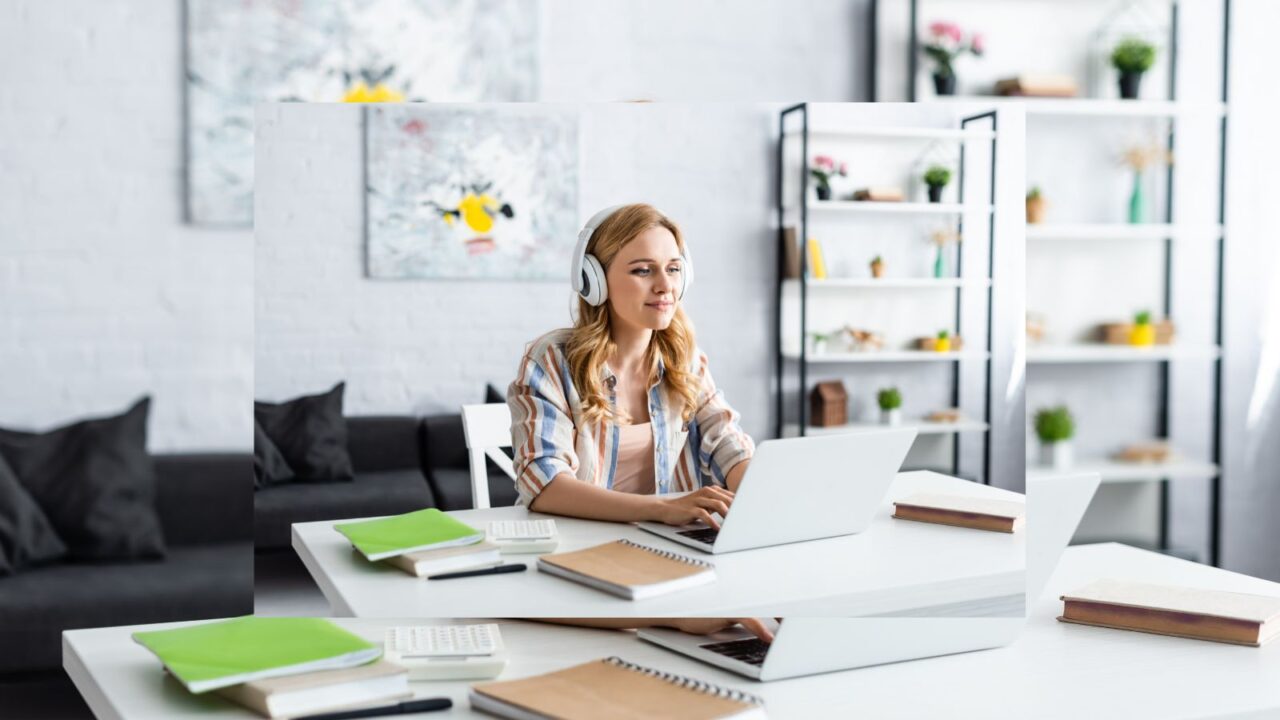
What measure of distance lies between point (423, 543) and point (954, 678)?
0.54 meters

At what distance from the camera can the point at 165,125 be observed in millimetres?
3346

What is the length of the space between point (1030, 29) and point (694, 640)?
3087mm

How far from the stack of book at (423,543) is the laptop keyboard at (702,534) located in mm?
182

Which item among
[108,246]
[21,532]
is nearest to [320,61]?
[108,246]

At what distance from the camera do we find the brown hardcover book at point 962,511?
122cm

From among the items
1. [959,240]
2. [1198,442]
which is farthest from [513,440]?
[1198,442]

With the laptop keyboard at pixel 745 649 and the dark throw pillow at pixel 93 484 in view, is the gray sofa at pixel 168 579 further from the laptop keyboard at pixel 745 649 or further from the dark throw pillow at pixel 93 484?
the laptop keyboard at pixel 745 649

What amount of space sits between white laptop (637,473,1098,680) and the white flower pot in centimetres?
247

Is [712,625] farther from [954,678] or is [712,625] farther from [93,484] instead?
[93,484]

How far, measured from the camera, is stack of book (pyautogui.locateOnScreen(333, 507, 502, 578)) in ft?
3.75

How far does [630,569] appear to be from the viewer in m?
1.15

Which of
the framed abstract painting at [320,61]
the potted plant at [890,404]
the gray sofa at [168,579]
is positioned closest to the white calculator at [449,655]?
the potted plant at [890,404]

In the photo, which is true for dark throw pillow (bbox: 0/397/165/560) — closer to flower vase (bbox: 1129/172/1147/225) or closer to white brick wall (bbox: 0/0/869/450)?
white brick wall (bbox: 0/0/869/450)

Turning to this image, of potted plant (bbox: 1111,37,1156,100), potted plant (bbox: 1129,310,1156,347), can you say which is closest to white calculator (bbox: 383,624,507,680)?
potted plant (bbox: 1129,310,1156,347)
